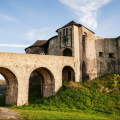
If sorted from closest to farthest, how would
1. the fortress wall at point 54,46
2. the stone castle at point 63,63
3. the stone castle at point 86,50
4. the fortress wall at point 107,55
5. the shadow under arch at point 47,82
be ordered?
the stone castle at point 63,63 < the shadow under arch at point 47,82 < the stone castle at point 86,50 < the fortress wall at point 107,55 < the fortress wall at point 54,46

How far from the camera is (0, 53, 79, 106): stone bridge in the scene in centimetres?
1488

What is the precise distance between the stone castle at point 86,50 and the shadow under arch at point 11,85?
8.50 meters

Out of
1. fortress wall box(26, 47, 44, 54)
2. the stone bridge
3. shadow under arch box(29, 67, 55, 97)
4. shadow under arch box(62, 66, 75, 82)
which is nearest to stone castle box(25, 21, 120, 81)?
shadow under arch box(62, 66, 75, 82)

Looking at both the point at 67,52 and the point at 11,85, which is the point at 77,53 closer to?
the point at 67,52

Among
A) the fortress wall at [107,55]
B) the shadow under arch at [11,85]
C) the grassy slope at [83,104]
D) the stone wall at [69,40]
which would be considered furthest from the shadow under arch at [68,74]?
the shadow under arch at [11,85]

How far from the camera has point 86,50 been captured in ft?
72.0

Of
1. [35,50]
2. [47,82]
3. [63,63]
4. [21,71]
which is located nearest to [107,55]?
[63,63]

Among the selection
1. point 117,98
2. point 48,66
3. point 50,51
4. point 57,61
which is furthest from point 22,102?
point 50,51

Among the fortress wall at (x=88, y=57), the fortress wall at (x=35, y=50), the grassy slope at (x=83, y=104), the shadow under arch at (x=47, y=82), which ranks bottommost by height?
the grassy slope at (x=83, y=104)

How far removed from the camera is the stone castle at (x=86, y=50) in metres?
21.4

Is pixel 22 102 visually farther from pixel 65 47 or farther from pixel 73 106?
pixel 65 47

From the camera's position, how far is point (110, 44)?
2441 cm

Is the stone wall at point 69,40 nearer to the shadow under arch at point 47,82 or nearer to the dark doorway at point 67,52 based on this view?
the dark doorway at point 67,52

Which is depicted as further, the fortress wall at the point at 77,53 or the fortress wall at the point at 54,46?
the fortress wall at the point at 54,46
